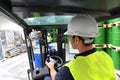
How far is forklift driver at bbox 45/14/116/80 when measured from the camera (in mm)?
1332

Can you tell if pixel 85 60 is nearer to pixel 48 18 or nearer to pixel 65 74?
pixel 65 74

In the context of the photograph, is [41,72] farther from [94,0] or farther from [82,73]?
[94,0]

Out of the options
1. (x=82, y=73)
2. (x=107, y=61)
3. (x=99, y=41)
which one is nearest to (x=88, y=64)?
(x=82, y=73)

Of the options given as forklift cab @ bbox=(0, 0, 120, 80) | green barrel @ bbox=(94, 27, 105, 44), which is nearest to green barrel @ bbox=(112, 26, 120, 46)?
forklift cab @ bbox=(0, 0, 120, 80)

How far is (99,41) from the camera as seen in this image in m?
4.35

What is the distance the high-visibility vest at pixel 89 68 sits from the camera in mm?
1324

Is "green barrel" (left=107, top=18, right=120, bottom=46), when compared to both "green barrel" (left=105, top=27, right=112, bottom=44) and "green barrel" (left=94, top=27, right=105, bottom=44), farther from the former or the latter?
"green barrel" (left=94, top=27, right=105, bottom=44)

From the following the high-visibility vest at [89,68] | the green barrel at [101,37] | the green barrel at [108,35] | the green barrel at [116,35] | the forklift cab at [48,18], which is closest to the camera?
the high-visibility vest at [89,68]

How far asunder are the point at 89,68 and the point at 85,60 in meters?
0.08

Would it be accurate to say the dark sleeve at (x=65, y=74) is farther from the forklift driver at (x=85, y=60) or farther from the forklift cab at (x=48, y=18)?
the forklift cab at (x=48, y=18)

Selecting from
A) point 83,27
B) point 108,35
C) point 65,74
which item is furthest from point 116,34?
point 65,74

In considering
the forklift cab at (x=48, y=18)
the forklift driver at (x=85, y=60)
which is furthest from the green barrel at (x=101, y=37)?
the forklift driver at (x=85, y=60)

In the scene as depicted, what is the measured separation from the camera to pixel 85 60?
4.42 feet

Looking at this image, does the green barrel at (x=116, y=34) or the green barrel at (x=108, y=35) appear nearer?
the green barrel at (x=116, y=34)
